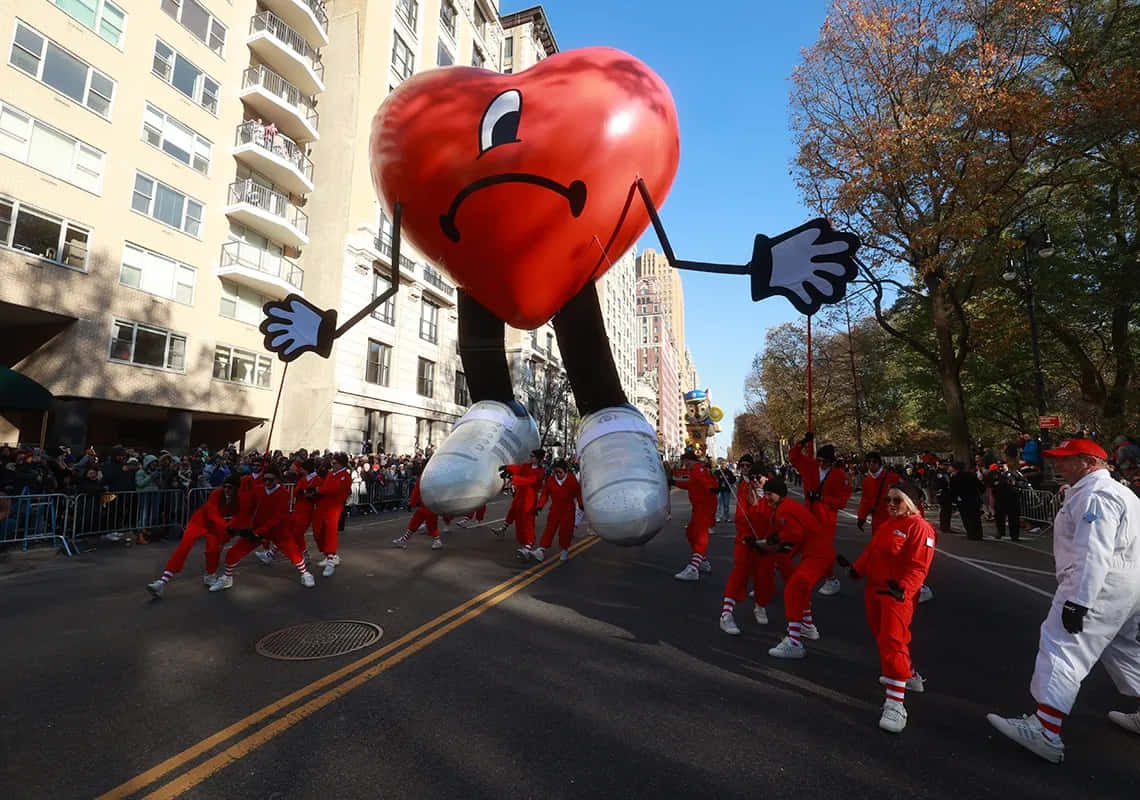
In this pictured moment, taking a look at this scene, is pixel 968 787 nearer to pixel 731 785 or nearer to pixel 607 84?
pixel 731 785

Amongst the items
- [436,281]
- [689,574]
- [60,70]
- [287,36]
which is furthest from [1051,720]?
[287,36]

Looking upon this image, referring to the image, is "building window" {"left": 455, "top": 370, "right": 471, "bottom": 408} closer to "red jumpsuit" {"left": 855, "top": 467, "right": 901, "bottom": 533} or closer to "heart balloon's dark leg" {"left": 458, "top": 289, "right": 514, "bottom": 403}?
"heart balloon's dark leg" {"left": 458, "top": 289, "right": 514, "bottom": 403}

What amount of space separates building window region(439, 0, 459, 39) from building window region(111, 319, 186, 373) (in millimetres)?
21941

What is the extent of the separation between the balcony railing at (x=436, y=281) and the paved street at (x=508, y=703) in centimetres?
2363

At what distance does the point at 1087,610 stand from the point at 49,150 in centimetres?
2193

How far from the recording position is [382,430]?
2492 cm

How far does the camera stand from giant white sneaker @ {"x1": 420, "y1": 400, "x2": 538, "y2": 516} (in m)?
5.68

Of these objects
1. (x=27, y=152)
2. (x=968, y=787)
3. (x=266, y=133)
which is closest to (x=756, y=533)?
(x=968, y=787)

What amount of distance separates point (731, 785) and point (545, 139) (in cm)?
445

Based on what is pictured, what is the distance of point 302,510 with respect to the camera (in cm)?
745

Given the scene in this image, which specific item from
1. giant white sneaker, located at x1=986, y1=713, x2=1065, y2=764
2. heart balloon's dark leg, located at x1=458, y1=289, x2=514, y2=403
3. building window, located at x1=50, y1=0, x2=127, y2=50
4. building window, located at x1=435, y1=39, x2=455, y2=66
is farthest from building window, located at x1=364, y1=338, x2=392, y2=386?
giant white sneaker, located at x1=986, y1=713, x2=1065, y2=764

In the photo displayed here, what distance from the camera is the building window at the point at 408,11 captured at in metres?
26.3

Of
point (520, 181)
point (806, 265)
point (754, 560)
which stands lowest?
point (754, 560)

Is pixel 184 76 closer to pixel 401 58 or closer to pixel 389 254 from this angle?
pixel 389 254
